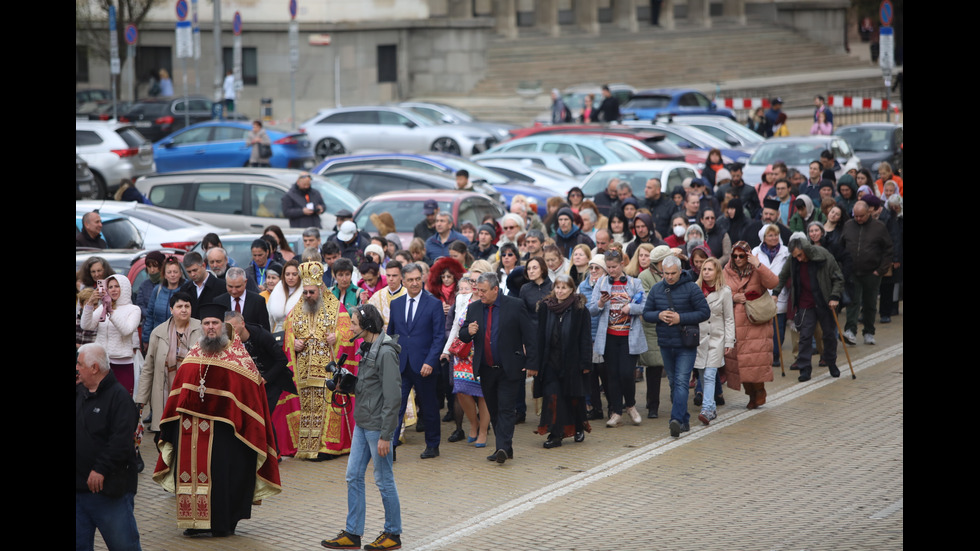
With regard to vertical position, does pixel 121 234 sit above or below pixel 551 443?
above

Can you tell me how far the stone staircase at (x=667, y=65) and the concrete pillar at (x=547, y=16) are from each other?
0.44m

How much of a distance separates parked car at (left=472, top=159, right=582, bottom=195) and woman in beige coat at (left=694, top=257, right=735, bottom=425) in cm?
1117

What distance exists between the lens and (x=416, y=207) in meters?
18.6

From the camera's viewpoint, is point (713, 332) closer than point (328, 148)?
Yes

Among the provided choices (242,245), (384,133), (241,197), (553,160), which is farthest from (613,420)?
(384,133)

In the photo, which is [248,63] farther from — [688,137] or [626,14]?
→ [688,137]

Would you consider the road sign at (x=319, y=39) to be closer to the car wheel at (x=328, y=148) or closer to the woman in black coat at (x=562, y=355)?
the car wheel at (x=328, y=148)

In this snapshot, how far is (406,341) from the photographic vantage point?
38.8 ft

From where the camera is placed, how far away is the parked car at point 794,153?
25.6 metres

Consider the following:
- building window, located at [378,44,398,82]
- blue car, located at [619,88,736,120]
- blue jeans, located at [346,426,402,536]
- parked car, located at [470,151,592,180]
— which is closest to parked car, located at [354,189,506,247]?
parked car, located at [470,151,592,180]

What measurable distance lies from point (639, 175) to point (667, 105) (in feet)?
54.8

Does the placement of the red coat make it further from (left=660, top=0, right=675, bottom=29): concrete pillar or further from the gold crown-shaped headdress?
(left=660, top=0, right=675, bottom=29): concrete pillar
